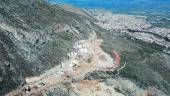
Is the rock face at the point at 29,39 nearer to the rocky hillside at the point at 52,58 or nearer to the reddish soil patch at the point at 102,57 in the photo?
the rocky hillside at the point at 52,58

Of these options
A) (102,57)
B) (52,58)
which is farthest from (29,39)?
(102,57)

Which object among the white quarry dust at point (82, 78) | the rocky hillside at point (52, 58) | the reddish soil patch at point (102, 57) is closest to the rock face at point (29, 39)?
the rocky hillside at point (52, 58)

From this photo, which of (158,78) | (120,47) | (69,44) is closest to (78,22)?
(120,47)

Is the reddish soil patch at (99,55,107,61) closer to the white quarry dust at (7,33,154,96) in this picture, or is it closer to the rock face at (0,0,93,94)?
the white quarry dust at (7,33,154,96)

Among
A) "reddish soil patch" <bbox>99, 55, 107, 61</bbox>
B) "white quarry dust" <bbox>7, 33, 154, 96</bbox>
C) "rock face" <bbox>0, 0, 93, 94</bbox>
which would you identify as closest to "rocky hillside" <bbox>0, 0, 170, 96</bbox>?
"rock face" <bbox>0, 0, 93, 94</bbox>

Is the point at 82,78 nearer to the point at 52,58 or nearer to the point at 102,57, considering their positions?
the point at 52,58

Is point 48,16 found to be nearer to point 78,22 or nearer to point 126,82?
point 78,22
